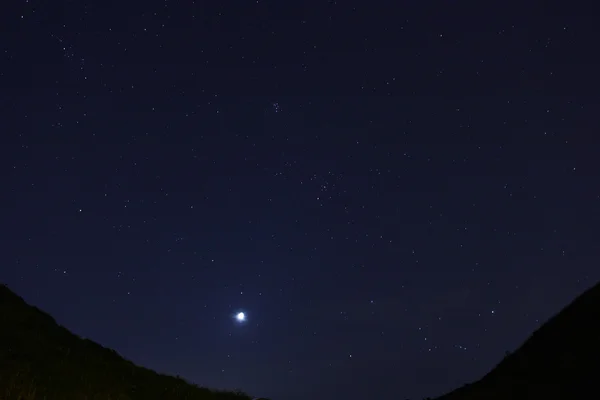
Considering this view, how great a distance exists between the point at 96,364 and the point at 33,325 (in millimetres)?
3639

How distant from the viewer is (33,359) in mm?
18234

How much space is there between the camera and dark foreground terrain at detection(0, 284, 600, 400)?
1677 cm

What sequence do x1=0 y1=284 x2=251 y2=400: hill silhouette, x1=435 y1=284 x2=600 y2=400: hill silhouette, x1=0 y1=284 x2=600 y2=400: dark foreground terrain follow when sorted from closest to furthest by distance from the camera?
x1=0 y1=284 x2=251 y2=400: hill silhouette < x1=0 y1=284 x2=600 y2=400: dark foreground terrain < x1=435 y1=284 x2=600 y2=400: hill silhouette

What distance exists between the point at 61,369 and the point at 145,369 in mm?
5642

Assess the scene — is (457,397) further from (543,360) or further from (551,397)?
(551,397)

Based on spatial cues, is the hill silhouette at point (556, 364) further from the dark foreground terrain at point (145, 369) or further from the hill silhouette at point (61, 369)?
the hill silhouette at point (61, 369)

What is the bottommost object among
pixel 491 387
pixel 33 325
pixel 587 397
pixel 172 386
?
pixel 587 397

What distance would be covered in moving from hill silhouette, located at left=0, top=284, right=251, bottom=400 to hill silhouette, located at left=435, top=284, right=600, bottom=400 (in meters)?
10.6

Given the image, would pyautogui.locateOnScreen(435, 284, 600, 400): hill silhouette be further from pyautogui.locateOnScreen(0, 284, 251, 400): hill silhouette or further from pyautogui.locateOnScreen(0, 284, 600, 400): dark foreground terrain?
pyautogui.locateOnScreen(0, 284, 251, 400): hill silhouette

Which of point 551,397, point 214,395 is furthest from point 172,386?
point 551,397

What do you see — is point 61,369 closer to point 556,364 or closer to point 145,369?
point 145,369

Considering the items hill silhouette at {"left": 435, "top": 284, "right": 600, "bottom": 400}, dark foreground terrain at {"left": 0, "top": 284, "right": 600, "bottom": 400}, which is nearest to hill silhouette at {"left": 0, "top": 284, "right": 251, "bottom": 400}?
dark foreground terrain at {"left": 0, "top": 284, "right": 600, "bottom": 400}

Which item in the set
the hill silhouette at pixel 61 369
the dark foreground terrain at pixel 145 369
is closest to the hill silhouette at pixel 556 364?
the dark foreground terrain at pixel 145 369

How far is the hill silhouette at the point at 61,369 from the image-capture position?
15971mm
